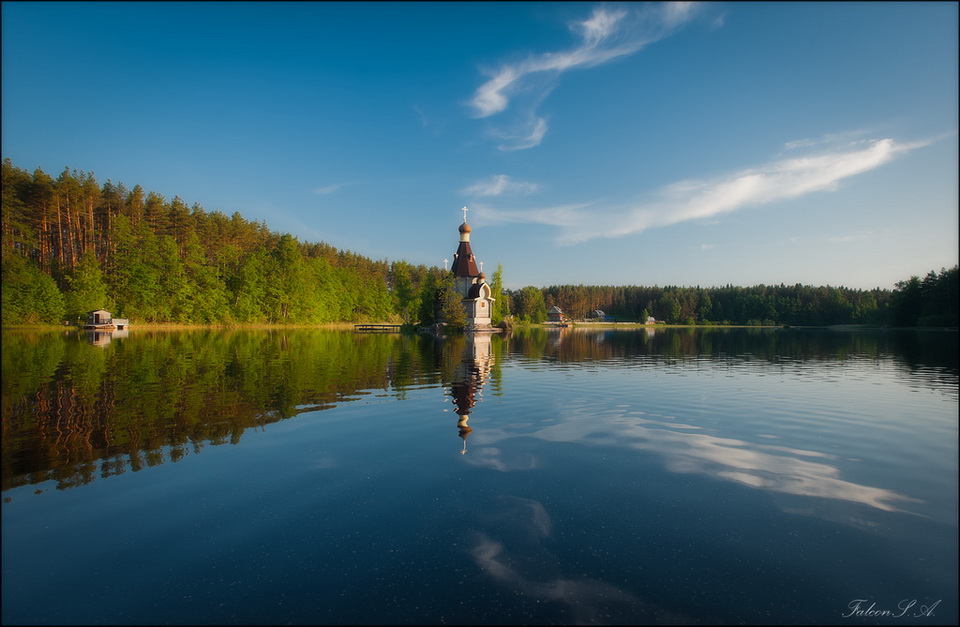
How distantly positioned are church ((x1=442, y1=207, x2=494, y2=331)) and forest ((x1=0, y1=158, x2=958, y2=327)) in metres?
3.23

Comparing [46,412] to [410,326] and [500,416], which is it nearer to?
[500,416]

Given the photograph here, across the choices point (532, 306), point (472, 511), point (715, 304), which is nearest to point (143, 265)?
point (472, 511)

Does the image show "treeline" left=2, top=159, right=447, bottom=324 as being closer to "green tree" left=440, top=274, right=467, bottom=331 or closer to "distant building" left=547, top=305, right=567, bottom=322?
"green tree" left=440, top=274, right=467, bottom=331

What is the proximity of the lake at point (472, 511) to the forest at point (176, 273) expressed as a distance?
96.2 feet

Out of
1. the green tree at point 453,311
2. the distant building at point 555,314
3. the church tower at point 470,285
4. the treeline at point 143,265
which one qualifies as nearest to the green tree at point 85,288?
the treeline at point 143,265

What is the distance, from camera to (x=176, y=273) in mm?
67312

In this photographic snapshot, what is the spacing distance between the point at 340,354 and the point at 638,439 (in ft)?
88.7

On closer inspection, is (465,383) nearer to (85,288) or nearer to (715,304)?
(85,288)

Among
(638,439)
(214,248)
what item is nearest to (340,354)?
(638,439)

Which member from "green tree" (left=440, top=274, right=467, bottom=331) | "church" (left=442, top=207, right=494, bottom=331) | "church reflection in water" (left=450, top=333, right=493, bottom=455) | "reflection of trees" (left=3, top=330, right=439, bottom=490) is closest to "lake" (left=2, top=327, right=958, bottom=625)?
"reflection of trees" (left=3, top=330, right=439, bottom=490)

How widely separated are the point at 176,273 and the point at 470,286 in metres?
46.7

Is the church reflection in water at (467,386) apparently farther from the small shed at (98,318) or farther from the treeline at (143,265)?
the small shed at (98,318)

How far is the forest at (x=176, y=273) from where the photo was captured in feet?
158

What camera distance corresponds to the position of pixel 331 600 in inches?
194
